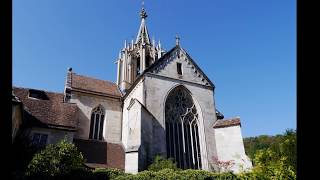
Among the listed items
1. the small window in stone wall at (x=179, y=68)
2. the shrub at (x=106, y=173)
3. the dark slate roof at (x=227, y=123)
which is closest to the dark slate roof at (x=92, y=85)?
the small window in stone wall at (x=179, y=68)

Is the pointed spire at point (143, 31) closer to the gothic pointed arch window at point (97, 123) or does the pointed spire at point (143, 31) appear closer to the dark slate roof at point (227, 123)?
the gothic pointed arch window at point (97, 123)

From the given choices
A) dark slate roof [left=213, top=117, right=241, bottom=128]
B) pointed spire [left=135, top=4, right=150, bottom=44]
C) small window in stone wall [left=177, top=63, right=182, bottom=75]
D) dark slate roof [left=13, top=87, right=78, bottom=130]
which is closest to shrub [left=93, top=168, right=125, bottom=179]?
dark slate roof [left=13, top=87, right=78, bottom=130]

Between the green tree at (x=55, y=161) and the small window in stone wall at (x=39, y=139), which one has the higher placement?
the small window in stone wall at (x=39, y=139)

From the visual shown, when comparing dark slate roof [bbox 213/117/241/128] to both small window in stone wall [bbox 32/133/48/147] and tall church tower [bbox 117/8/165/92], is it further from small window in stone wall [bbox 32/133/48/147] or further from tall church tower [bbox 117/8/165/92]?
small window in stone wall [bbox 32/133/48/147]

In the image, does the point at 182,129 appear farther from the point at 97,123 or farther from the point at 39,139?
the point at 39,139

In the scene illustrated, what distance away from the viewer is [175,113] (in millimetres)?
25703

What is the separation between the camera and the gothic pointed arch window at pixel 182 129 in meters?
23.8

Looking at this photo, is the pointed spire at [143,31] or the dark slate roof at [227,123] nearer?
the dark slate roof at [227,123]

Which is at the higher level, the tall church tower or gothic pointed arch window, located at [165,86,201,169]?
the tall church tower

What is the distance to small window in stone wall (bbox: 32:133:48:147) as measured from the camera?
20923 millimetres

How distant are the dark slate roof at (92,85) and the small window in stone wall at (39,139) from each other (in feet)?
24.2

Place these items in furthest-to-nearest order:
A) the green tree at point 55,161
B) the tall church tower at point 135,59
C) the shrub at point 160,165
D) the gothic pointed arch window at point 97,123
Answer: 1. the tall church tower at point 135,59
2. the gothic pointed arch window at point 97,123
3. the shrub at point 160,165
4. the green tree at point 55,161
